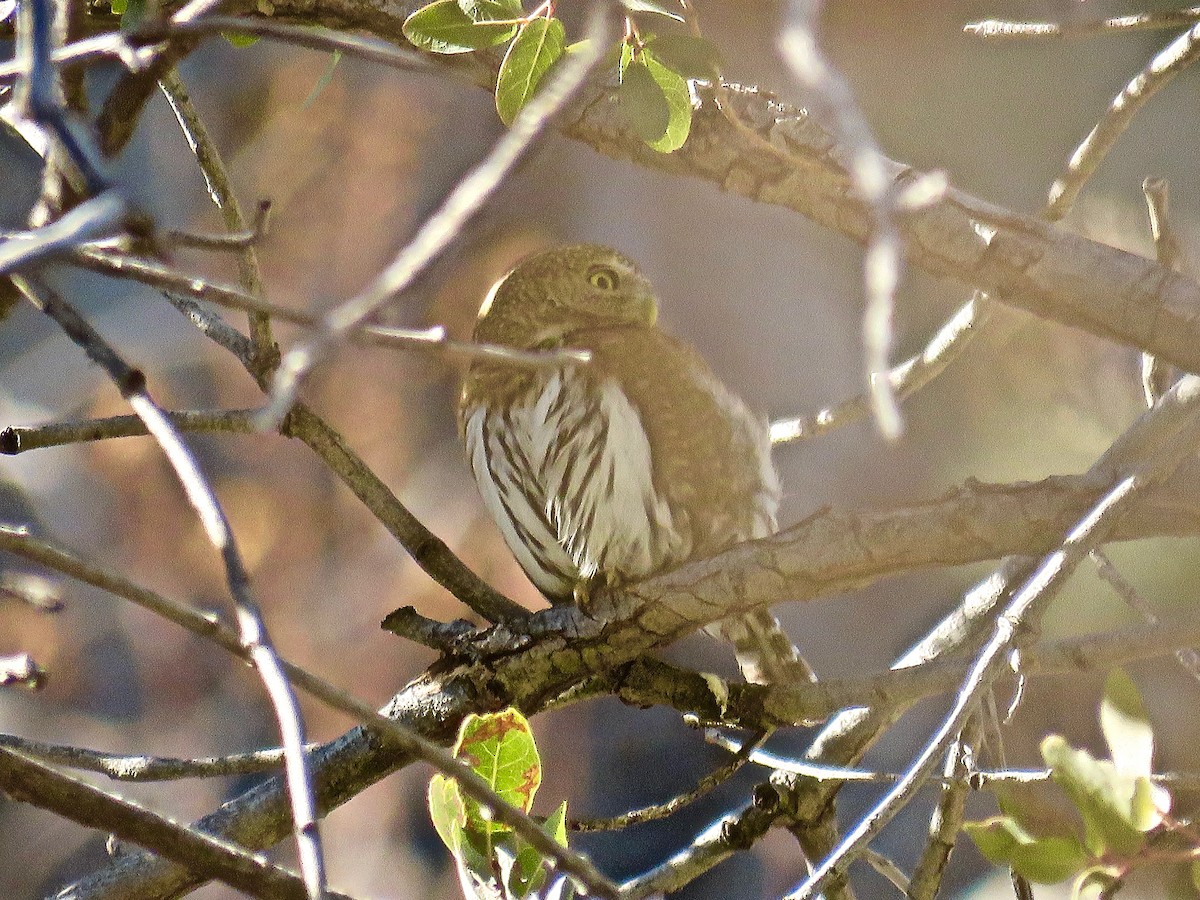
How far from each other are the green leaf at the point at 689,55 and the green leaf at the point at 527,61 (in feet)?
0.41

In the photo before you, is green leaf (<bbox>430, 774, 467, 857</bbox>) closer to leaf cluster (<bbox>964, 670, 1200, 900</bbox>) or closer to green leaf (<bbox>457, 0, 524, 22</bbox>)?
leaf cluster (<bbox>964, 670, 1200, 900</bbox>)

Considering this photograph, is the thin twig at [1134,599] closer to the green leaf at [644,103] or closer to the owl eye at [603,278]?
the green leaf at [644,103]

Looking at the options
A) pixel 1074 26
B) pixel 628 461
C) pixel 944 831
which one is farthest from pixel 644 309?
pixel 944 831

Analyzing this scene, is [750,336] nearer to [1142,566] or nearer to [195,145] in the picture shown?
[1142,566]

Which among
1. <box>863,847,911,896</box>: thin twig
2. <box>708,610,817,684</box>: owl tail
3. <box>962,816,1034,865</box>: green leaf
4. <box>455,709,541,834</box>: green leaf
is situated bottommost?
<box>962,816,1034,865</box>: green leaf

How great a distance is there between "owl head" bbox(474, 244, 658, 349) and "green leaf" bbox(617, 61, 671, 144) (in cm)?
128

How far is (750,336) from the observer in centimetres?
424

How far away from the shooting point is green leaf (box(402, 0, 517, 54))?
146 cm

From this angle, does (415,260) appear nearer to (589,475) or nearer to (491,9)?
(491,9)

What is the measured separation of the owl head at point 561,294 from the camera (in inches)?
107

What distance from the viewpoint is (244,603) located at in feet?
3.00

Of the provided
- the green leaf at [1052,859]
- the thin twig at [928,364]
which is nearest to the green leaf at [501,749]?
the green leaf at [1052,859]

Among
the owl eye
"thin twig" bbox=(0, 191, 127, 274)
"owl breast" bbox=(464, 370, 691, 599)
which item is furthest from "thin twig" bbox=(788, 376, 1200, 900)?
the owl eye

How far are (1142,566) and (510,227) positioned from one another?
241 centimetres
